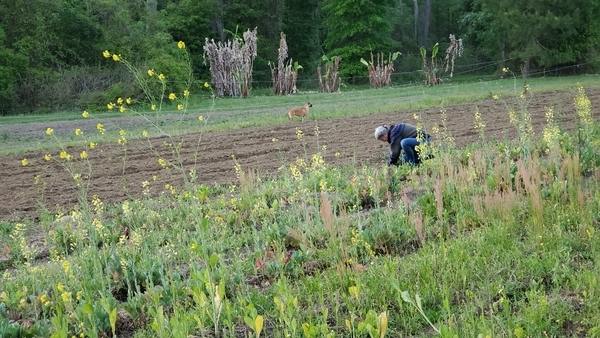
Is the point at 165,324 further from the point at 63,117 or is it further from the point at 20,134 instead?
the point at 63,117

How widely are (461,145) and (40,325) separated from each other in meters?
8.59

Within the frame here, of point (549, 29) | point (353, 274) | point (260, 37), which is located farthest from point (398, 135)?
point (260, 37)

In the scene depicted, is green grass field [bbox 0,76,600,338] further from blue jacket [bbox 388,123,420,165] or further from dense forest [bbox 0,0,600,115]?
dense forest [bbox 0,0,600,115]

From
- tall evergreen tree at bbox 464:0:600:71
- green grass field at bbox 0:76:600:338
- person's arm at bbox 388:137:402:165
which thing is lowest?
green grass field at bbox 0:76:600:338

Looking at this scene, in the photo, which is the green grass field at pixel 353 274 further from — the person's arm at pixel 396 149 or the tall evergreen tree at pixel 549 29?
the tall evergreen tree at pixel 549 29

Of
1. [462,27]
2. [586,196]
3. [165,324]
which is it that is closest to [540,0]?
[462,27]

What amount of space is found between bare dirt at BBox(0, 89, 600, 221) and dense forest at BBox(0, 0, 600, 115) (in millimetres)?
9421

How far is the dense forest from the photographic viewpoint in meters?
27.7

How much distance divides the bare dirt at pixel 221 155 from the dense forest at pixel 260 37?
371 inches

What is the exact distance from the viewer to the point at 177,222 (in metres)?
6.71

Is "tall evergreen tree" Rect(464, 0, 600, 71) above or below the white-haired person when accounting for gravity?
above

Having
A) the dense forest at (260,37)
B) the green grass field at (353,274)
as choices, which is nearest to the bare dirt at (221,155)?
the green grass field at (353,274)

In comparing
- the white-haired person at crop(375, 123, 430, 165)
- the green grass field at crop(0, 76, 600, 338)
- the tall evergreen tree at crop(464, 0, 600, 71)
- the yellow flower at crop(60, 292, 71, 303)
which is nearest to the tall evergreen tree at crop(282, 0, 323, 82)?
the tall evergreen tree at crop(464, 0, 600, 71)

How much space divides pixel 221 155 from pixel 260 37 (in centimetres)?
3346
